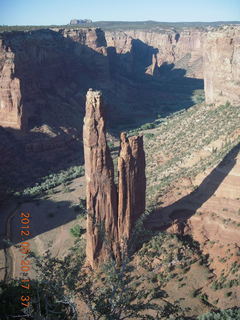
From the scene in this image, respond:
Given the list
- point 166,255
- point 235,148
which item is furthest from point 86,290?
point 235,148

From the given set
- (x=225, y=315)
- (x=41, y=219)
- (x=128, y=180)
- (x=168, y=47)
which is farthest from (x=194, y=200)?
(x=168, y=47)

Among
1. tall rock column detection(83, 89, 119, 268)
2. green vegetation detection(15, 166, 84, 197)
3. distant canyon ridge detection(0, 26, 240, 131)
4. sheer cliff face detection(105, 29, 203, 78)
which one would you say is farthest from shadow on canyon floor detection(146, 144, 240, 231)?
sheer cliff face detection(105, 29, 203, 78)

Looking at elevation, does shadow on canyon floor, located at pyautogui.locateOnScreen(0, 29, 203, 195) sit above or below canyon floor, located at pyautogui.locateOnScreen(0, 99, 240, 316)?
above

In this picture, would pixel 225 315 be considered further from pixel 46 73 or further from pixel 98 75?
pixel 98 75

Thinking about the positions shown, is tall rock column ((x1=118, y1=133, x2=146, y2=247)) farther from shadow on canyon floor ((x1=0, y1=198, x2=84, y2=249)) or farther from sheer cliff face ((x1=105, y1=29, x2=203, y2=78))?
sheer cliff face ((x1=105, y1=29, x2=203, y2=78))

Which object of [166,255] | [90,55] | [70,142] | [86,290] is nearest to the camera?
[86,290]

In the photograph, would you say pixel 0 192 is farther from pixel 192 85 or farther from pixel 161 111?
pixel 192 85

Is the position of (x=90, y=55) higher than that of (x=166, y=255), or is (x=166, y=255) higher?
(x=90, y=55)
